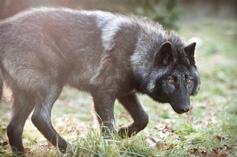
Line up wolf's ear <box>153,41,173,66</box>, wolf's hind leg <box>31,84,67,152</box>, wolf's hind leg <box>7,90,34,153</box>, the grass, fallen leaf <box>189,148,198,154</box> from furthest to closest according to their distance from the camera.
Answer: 1. wolf's ear <box>153,41,173,66</box>
2. wolf's hind leg <box>7,90,34,153</box>
3. wolf's hind leg <box>31,84,67,152</box>
4. fallen leaf <box>189,148,198,154</box>
5. the grass

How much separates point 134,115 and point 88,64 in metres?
1.19

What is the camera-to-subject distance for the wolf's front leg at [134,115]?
4.82 meters

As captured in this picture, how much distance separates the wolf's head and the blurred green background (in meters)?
0.63

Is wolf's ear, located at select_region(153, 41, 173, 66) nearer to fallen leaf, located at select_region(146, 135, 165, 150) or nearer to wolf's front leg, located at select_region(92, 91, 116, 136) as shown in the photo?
wolf's front leg, located at select_region(92, 91, 116, 136)

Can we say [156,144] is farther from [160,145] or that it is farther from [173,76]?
[173,76]

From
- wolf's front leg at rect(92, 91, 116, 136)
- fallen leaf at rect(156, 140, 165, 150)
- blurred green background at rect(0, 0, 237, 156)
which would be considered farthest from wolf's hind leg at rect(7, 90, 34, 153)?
fallen leaf at rect(156, 140, 165, 150)

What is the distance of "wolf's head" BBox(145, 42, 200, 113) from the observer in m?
4.29

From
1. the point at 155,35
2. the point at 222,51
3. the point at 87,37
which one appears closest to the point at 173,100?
the point at 155,35

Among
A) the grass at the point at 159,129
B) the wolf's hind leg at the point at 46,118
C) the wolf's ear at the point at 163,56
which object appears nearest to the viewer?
the grass at the point at 159,129

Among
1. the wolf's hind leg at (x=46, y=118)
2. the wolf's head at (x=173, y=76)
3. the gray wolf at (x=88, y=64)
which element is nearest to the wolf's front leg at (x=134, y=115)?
the gray wolf at (x=88, y=64)

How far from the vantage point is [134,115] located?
16.1 feet

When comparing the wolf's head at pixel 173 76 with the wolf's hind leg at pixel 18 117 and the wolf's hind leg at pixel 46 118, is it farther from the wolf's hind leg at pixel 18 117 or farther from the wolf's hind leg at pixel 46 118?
the wolf's hind leg at pixel 18 117

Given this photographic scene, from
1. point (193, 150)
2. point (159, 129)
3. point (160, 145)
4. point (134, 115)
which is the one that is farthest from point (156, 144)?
point (159, 129)

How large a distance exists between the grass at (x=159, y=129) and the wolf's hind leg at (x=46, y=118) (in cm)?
15
